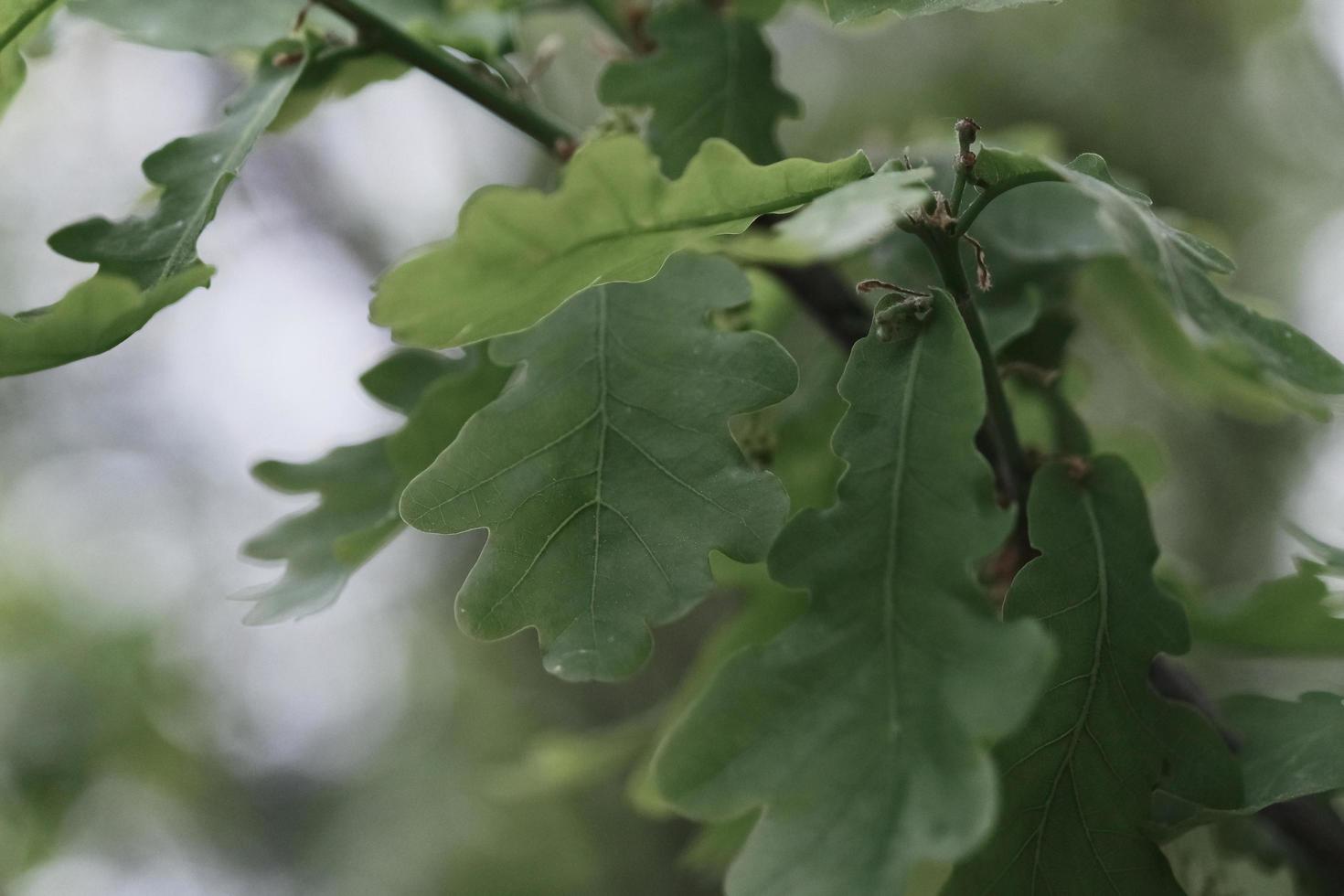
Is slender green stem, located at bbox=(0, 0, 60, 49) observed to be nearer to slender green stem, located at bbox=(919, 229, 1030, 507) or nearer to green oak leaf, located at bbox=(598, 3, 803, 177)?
green oak leaf, located at bbox=(598, 3, 803, 177)

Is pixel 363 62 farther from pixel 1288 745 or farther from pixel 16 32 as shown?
pixel 1288 745

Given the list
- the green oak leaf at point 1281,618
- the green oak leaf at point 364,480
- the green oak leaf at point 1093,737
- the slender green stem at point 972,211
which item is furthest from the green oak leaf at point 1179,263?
the green oak leaf at point 364,480

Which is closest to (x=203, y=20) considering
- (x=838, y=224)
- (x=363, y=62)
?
(x=363, y=62)

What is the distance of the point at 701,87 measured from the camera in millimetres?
Result: 847

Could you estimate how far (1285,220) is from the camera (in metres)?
3.20

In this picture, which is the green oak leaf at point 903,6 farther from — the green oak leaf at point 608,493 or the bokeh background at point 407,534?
the bokeh background at point 407,534

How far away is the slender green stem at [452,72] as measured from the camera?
0.80 metres

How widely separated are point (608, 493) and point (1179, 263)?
0.98ft

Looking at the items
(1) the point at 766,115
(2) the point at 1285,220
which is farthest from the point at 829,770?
(2) the point at 1285,220

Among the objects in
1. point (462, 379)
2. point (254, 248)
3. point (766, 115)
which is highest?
point (766, 115)


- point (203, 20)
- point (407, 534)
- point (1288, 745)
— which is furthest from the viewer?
point (407, 534)

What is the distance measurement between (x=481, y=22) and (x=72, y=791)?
1.90 meters

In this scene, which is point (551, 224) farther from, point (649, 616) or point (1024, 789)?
point (1024, 789)

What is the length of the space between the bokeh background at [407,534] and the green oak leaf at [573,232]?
1729 millimetres
